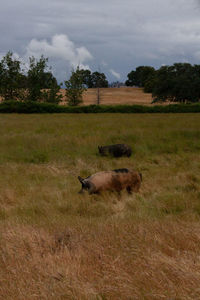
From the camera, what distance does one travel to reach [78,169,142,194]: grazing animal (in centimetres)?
765

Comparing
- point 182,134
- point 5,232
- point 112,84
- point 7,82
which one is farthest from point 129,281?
point 112,84

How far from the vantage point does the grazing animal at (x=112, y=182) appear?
25.1 feet

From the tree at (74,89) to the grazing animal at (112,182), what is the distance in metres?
54.0

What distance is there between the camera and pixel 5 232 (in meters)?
4.14

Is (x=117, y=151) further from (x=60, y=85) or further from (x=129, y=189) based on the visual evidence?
(x=60, y=85)

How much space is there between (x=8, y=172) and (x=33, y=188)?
2.70 metres

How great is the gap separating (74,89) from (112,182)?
54.9m

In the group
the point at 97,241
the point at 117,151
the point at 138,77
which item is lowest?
the point at 117,151

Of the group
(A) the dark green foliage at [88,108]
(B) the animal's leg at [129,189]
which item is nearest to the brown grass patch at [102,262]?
(B) the animal's leg at [129,189]

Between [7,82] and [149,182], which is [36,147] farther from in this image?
[7,82]

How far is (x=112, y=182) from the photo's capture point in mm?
7871

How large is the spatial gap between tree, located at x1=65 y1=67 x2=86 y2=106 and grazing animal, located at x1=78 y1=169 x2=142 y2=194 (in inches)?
2124

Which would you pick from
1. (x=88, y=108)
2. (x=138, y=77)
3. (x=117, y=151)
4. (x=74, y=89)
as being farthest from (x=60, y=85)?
(x=138, y=77)

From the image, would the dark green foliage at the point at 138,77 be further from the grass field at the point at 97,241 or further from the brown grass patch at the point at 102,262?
the brown grass patch at the point at 102,262
